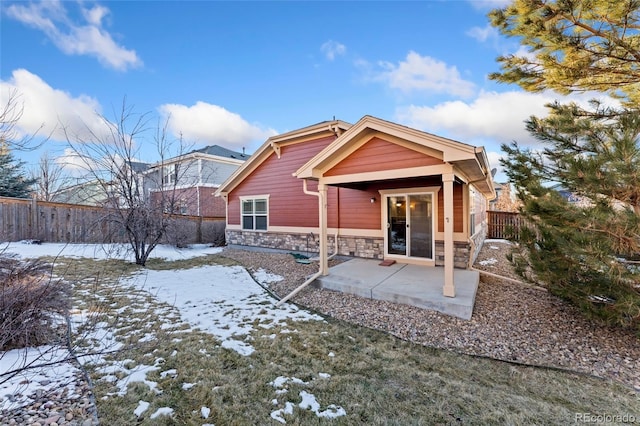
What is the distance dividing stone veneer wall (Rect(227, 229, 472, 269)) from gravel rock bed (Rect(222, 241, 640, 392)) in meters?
1.26

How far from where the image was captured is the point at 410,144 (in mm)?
5676

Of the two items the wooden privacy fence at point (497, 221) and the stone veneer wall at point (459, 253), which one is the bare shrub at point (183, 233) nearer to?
the stone veneer wall at point (459, 253)

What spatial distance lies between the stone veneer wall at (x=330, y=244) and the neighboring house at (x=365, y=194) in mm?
32

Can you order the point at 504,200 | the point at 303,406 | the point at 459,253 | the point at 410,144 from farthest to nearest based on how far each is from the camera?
the point at 504,200 → the point at 459,253 → the point at 410,144 → the point at 303,406

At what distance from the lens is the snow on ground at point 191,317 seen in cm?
260

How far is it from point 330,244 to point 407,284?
4.06m

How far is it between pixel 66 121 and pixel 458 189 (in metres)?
10.5

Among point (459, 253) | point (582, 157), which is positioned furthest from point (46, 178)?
point (582, 157)

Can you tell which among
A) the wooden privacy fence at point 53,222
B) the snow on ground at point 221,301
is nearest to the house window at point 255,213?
the wooden privacy fence at point 53,222

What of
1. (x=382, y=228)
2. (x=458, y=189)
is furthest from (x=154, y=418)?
(x=458, y=189)

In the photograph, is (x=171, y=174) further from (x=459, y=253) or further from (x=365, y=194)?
(x=459, y=253)

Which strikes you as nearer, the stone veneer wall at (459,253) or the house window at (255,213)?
the stone veneer wall at (459,253)

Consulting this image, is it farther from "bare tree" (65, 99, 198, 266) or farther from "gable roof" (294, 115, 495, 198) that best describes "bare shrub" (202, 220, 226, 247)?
"gable roof" (294, 115, 495, 198)

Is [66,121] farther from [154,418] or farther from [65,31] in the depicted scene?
[154,418]
